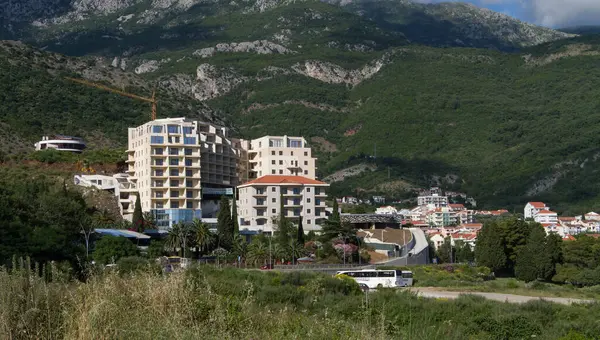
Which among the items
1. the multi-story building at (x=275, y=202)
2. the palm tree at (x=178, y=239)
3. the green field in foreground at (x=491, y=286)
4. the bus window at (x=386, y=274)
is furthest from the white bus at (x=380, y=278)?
the multi-story building at (x=275, y=202)

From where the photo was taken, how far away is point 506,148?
17788 cm

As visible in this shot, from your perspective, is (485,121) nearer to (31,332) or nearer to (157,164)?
(157,164)

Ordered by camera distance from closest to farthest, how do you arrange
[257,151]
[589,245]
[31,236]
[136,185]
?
[31,236] → [589,245] → [136,185] → [257,151]

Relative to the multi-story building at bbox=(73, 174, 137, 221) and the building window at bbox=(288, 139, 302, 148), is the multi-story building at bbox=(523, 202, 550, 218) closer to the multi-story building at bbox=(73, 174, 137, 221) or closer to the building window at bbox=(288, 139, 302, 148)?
the building window at bbox=(288, 139, 302, 148)

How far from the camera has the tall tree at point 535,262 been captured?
221ft

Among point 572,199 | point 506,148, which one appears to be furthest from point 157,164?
point 506,148

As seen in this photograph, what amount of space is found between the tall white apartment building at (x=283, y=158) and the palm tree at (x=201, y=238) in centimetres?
2837

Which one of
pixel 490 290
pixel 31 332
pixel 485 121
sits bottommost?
pixel 490 290

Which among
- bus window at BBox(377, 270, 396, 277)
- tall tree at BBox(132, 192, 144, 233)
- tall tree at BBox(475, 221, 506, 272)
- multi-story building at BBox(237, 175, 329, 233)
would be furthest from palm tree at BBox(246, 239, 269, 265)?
tall tree at BBox(475, 221, 506, 272)

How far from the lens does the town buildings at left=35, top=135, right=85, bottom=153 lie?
329 feet

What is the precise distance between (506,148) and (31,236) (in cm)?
14902

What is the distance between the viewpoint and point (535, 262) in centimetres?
6750

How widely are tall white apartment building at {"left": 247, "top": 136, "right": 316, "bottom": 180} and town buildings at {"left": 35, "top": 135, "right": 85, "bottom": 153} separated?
78.0 feet

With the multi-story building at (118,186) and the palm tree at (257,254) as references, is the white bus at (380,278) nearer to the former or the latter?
the palm tree at (257,254)
